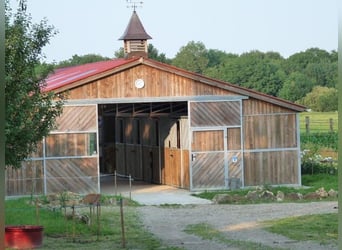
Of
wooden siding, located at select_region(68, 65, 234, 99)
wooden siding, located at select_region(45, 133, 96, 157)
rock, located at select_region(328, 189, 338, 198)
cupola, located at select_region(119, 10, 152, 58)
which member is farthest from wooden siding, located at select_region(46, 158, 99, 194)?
rock, located at select_region(328, 189, 338, 198)

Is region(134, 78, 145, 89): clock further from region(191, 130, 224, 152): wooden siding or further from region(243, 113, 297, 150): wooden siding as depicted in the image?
region(243, 113, 297, 150): wooden siding

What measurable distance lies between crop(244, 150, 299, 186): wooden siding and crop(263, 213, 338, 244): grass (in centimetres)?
802

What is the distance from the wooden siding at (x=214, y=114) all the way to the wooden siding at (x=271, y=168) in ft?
4.04

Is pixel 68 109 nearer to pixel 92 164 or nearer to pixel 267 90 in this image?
pixel 92 164

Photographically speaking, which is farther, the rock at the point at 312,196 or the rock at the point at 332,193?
the rock at the point at 332,193

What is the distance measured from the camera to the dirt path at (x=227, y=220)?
488 inches

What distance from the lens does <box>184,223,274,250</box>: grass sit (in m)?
11.9

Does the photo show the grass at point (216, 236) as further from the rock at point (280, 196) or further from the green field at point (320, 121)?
the green field at point (320, 121)

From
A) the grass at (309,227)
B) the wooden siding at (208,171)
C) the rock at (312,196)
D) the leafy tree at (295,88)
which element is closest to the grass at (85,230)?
the grass at (309,227)

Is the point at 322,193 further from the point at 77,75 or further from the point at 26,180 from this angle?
the point at 77,75

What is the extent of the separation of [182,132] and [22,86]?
44.1 feet

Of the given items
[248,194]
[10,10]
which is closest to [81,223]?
[10,10]

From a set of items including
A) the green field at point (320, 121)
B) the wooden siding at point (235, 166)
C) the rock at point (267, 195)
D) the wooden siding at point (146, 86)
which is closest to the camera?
the rock at point (267, 195)

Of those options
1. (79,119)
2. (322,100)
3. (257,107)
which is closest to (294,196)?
(257,107)
